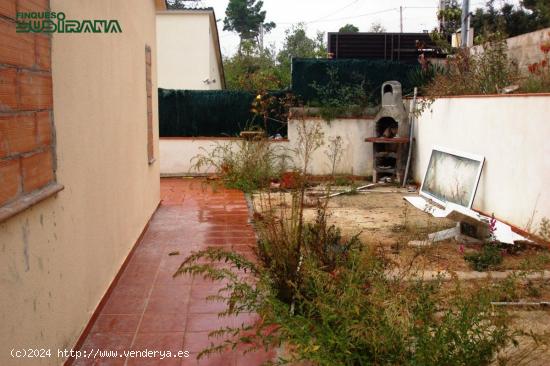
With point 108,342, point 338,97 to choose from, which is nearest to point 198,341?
point 108,342

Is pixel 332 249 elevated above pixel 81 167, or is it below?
below

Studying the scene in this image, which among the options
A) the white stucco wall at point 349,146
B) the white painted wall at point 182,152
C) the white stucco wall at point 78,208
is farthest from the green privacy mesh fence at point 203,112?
the white stucco wall at point 78,208

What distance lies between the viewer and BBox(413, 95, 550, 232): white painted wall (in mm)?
6125

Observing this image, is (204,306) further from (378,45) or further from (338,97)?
(378,45)

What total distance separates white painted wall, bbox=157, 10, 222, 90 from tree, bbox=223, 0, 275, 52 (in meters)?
27.0

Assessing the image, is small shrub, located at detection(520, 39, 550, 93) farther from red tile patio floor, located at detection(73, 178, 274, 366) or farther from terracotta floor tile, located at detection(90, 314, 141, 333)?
terracotta floor tile, located at detection(90, 314, 141, 333)

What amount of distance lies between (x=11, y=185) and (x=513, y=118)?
6186 millimetres

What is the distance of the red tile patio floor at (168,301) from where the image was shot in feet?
11.2

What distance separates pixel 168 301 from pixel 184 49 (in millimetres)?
14032

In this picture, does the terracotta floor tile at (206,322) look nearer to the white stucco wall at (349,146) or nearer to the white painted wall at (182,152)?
the white stucco wall at (349,146)

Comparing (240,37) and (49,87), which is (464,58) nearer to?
(49,87)

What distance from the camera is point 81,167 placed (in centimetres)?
356

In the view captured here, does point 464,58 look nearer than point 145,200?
No

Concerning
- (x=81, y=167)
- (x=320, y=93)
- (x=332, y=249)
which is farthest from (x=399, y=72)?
(x=81, y=167)
